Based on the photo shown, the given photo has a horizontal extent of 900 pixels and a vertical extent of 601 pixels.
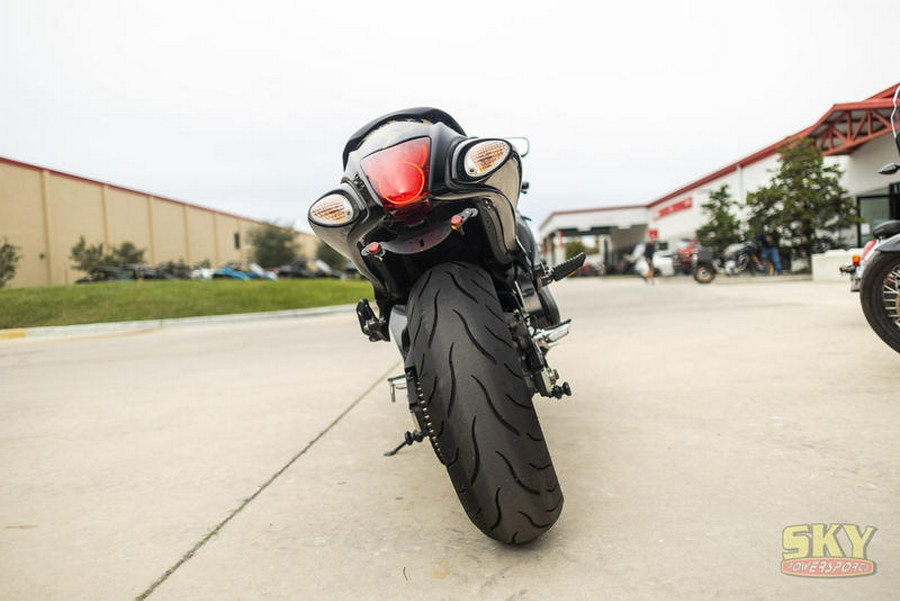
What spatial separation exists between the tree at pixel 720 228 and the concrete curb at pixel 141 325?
15053mm

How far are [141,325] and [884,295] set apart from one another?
13.4 metres

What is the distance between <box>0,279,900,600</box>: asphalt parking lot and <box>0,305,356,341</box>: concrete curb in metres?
8.59

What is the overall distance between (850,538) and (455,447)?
1156 mm

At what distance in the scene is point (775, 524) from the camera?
1865mm

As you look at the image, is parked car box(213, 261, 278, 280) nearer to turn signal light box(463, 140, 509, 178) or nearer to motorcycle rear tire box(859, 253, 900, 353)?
motorcycle rear tire box(859, 253, 900, 353)

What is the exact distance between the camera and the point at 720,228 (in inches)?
882

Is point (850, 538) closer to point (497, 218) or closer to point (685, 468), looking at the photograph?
point (685, 468)

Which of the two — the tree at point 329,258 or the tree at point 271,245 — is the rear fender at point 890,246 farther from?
the tree at point 329,258

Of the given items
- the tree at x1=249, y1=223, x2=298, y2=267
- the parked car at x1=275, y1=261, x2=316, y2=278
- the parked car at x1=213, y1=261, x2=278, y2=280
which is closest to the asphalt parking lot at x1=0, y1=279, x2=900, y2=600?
the parked car at x1=213, y1=261, x2=278, y2=280

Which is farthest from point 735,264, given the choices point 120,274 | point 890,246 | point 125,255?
point 125,255

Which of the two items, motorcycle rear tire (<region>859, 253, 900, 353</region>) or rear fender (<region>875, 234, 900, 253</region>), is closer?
rear fender (<region>875, 234, 900, 253</region>)

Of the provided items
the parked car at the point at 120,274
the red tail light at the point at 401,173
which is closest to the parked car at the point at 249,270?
the parked car at the point at 120,274

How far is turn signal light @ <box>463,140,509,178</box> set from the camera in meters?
2.01

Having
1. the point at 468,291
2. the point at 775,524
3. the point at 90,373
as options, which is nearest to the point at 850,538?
the point at 775,524
